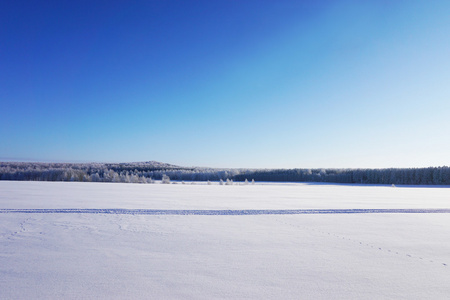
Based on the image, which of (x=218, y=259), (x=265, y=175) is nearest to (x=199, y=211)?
(x=218, y=259)

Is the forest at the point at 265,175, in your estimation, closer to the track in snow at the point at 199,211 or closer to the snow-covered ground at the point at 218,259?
the track in snow at the point at 199,211

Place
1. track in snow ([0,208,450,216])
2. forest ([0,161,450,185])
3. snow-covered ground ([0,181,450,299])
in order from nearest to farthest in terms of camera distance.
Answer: snow-covered ground ([0,181,450,299]) < track in snow ([0,208,450,216]) < forest ([0,161,450,185])

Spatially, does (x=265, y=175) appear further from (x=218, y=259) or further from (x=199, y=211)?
(x=218, y=259)

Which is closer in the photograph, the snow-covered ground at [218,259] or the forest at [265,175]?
the snow-covered ground at [218,259]

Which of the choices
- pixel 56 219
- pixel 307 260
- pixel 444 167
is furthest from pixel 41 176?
pixel 444 167

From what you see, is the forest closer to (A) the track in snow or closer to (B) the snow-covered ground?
(A) the track in snow

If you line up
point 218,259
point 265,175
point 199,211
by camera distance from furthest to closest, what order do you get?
point 265,175
point 199,211
point 218,259

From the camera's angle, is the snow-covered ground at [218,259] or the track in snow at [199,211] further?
the track in snow at [199,211]

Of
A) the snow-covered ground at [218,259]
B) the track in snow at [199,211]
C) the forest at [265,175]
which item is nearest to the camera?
the snow-covered ground at [218,259]

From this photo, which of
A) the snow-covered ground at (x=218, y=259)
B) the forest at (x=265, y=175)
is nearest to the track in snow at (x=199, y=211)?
the snow-covered ground at (x=218, y=259)

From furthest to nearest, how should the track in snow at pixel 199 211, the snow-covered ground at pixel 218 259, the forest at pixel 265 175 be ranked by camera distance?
the forest at pixel 265 175
the track in snow at pixel 199 211
the snow-covered ground at pixel 218 259

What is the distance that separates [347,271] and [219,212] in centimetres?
365

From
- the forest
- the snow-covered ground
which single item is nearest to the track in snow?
the snow-covered ground

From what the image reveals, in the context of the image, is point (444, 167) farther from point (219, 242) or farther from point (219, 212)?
point (219, 242)
